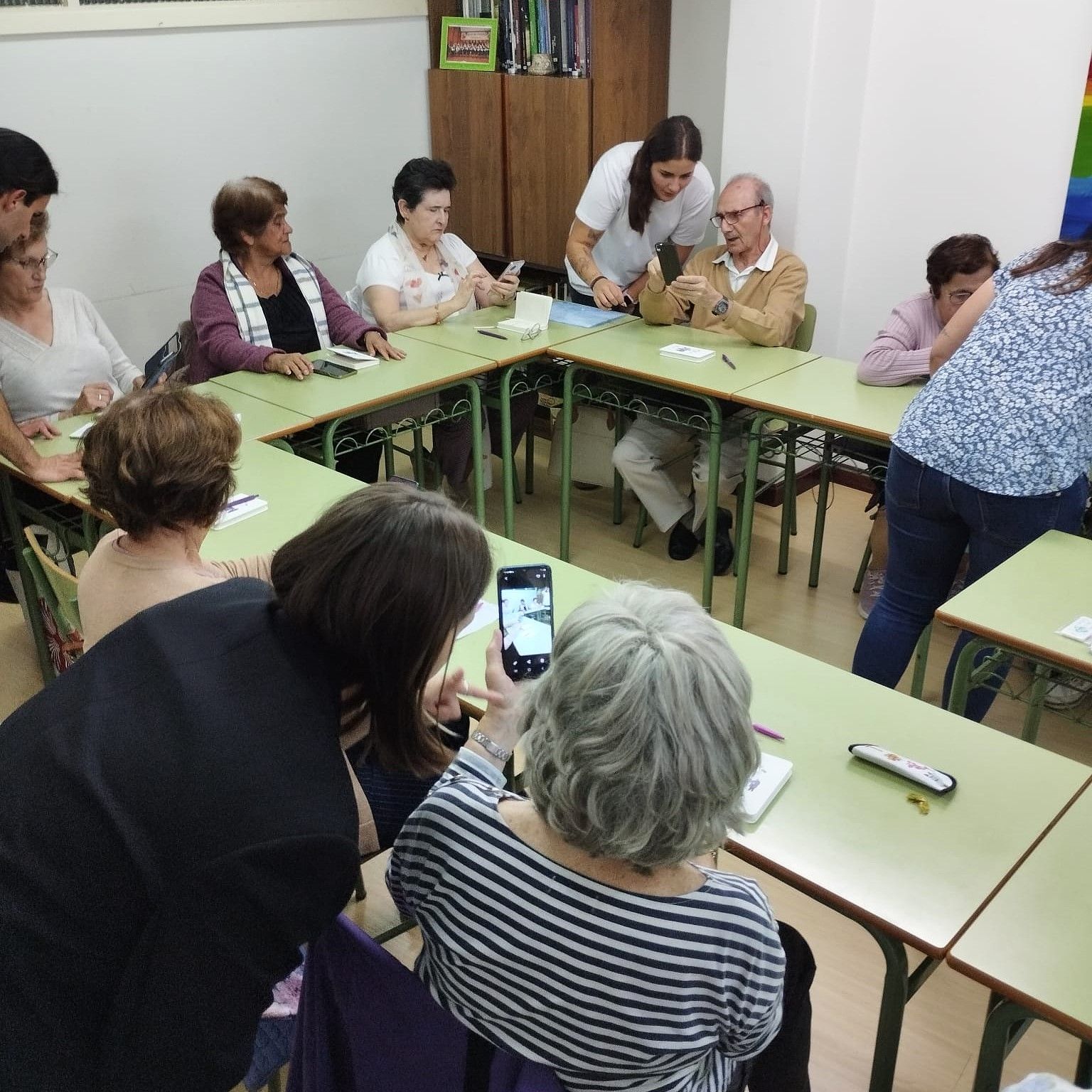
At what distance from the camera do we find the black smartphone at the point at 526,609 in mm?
1873

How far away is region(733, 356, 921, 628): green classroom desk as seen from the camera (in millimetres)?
3057

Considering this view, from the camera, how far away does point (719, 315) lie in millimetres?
3779

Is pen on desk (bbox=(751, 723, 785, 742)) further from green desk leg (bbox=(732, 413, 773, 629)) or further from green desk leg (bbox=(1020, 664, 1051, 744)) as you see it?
green desk leg (bbox=(732, 413, 773, 629))

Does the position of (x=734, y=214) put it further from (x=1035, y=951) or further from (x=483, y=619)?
(x=1035, y=951)

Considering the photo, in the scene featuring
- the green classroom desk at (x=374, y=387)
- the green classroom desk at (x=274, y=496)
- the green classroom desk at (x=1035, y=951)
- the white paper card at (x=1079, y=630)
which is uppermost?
the green classroom desk at (x=374, y=387)

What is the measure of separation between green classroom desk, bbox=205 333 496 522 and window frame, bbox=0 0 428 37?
150 centimetres

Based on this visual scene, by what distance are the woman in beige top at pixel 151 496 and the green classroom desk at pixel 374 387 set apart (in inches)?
49.2

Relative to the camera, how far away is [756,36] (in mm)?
3895

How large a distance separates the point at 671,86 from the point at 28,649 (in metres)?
3.40

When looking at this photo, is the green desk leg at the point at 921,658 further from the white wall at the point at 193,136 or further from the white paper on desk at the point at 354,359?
the white wall at the point at 193,136

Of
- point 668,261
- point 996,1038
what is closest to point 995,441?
point 996,1038

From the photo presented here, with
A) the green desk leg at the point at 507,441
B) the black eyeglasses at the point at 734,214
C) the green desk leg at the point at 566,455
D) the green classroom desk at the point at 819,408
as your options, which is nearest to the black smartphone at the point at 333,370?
the green desk leg at the point at 507,441

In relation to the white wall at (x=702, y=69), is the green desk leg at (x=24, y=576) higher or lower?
lower

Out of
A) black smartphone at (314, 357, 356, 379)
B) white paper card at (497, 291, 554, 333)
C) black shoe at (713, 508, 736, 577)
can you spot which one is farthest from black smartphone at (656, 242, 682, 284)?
black smartphone at (314, 357, 356, 379)
